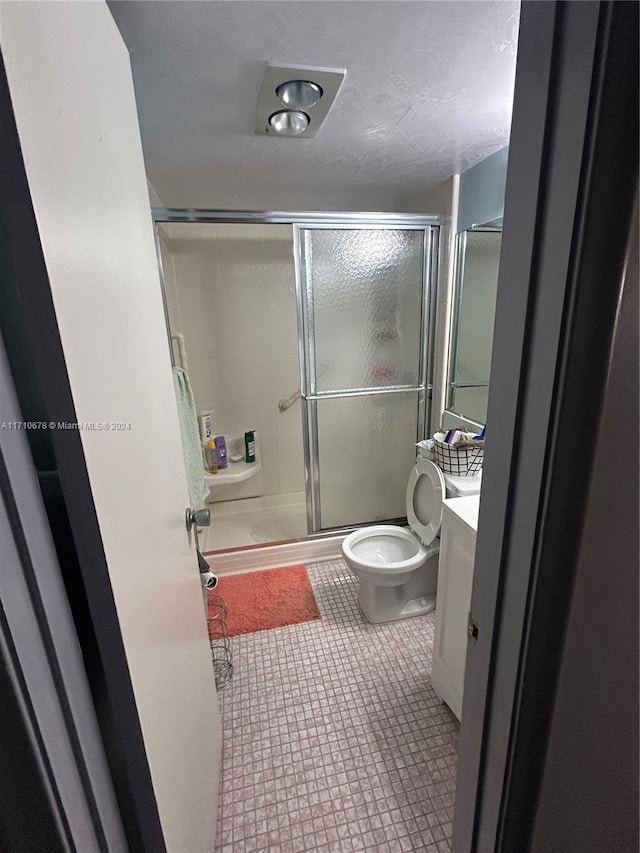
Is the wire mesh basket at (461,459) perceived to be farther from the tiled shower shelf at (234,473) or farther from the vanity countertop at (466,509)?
the tiled shower shelf at (234,473)

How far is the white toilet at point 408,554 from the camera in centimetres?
179

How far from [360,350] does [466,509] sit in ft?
4.23

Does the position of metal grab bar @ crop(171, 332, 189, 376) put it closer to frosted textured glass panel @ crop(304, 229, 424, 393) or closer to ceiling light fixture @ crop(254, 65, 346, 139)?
frosted textured glass panel @ crop(304, 229, 424, 393)

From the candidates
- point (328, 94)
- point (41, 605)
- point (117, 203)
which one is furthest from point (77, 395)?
point (328, 94)

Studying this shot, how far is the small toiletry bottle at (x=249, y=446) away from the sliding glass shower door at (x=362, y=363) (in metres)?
0.63

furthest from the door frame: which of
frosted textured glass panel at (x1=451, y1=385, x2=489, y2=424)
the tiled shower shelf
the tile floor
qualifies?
the tiled shower shelf

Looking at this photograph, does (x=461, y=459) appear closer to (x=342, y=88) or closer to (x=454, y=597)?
(x=454, y=597)

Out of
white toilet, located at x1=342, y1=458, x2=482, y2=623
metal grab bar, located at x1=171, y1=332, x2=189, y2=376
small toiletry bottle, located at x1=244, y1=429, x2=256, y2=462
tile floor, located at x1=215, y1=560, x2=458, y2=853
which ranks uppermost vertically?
metal grab bar, located at x1=171, y1=332, x2=189, y2=376

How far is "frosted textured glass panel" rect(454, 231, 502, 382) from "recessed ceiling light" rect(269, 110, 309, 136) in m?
1.03

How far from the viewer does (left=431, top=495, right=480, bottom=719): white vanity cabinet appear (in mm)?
1337

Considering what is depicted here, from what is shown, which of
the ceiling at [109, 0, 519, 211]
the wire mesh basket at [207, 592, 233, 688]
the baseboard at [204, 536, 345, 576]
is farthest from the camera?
the baseboard at [204, 536, 345, 576]

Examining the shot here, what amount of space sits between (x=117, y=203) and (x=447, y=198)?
2057 millimetres

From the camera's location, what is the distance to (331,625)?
1.97 m

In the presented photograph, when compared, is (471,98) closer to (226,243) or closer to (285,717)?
(226,243)
